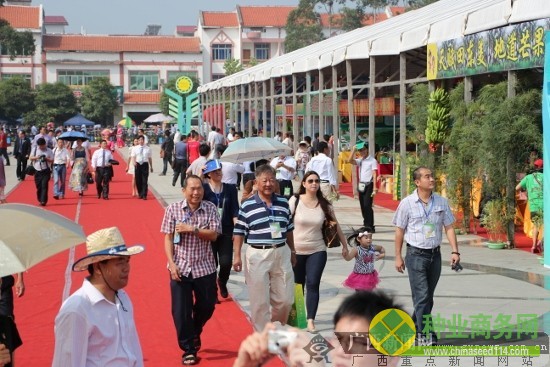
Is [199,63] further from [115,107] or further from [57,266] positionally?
[57,266]

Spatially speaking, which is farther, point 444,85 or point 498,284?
point 444,85

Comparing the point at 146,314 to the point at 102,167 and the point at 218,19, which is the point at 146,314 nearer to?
the point at 102,167

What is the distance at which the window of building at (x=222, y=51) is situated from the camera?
3654 inches

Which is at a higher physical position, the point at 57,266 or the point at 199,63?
the point at 199,63

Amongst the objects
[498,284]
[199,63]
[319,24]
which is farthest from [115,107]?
[498,284]

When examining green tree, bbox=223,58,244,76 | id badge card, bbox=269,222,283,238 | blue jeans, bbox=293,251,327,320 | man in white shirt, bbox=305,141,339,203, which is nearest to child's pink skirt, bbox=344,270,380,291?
blue jeans, bbox=293,251,327,320

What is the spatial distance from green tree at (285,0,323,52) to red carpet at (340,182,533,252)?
55090mm


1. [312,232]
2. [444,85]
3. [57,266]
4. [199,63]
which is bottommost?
[57,266]

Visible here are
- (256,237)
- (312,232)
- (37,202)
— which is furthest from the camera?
(37,202)

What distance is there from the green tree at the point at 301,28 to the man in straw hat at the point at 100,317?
261 ft

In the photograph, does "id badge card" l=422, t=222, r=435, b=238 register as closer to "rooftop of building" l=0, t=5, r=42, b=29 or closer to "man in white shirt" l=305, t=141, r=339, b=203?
"man in white shirt" l=305, t=141, r=339, b=203

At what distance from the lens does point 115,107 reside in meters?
82.8

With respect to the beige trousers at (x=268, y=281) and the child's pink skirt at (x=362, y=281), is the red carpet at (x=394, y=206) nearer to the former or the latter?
the child's pink skirt at (x=362, y=281)

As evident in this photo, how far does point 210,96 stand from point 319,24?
30413 mm
